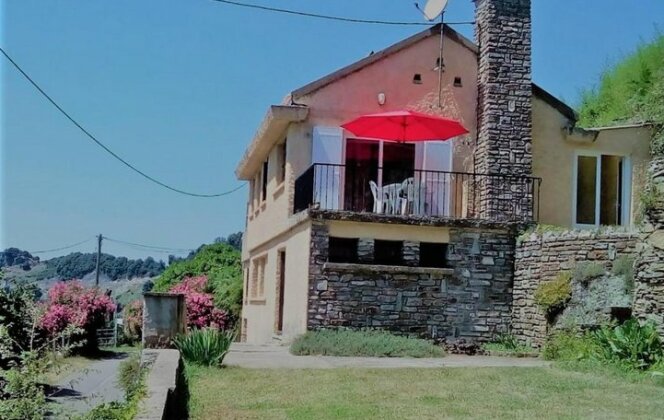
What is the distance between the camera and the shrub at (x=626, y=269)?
13.0 metres

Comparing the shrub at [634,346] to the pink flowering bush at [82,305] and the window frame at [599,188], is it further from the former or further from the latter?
the pink flowering bush at [82,305]

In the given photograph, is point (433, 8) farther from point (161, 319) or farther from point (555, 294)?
point (161, 319)

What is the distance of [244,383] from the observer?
9.74 metres

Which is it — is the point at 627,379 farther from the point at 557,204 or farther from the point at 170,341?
the point at 557,204

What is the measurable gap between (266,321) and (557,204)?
772 centimetres

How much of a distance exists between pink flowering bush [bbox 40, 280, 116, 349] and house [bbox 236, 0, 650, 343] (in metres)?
5.50

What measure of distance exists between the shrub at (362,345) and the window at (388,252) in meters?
1.74

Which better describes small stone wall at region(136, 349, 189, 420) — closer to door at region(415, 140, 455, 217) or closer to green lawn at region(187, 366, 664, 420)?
green lawn at region(187, 366, 664, 420)

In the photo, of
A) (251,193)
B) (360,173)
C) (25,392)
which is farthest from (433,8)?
(25,392)

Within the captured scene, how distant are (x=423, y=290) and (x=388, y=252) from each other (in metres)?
1.02

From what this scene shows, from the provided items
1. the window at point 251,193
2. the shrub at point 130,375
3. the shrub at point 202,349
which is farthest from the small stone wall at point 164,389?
the window at point 251,193

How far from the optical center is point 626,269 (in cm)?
1312

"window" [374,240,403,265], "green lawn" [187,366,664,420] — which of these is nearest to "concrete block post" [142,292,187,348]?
"green lawn" [187,366,664,420]

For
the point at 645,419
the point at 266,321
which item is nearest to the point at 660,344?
the point at 645,419
